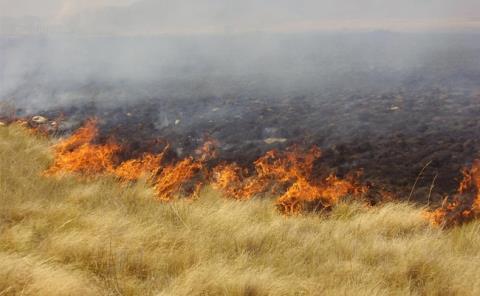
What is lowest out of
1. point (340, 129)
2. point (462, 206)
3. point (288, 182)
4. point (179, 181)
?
point (179, 181)

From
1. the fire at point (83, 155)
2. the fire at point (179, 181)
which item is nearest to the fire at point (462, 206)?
the fire at point (179, 181)

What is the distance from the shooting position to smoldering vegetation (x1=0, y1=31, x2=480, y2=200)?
240 inches

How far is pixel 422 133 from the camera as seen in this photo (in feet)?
21.5

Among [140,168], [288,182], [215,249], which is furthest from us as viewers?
[140,168]

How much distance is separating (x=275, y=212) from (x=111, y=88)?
336 inches


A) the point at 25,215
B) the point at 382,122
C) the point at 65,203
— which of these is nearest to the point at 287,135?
the point at 382,122

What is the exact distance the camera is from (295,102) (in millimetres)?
9336

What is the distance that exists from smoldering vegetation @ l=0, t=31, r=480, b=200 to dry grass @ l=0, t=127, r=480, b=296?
3.99ft

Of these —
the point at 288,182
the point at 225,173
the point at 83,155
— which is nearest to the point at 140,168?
the point at 83,155

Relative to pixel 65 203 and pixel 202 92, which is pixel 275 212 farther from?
pixel 202 92

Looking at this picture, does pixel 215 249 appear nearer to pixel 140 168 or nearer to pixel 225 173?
pixel 225 173

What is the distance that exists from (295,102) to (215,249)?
583 centimetres

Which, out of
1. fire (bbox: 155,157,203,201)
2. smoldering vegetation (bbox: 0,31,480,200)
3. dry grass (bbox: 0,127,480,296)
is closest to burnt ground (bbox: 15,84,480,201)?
smoldering vegetation (bbox: 0,31,480,200)

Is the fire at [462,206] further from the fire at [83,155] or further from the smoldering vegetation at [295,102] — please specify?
the fire at [83,155]
